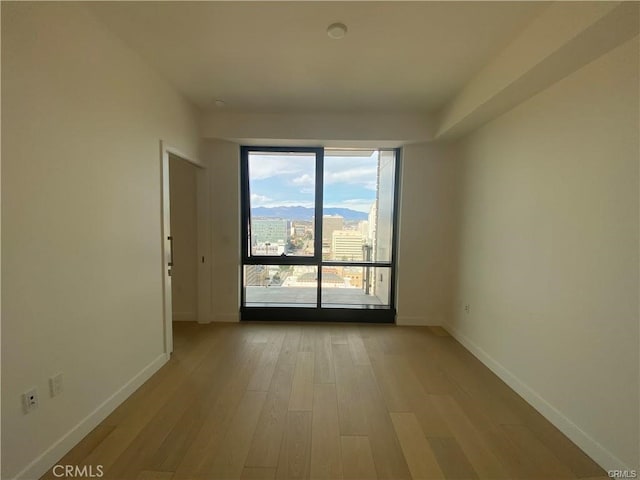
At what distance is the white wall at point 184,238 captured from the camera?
3750 millimetres

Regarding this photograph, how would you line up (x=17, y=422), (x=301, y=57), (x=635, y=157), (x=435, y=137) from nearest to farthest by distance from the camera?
(x=17, y=422)
(x=635, y=157)
(x=301, y=57)
(x=435, y=137)

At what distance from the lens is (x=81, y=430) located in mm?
1757

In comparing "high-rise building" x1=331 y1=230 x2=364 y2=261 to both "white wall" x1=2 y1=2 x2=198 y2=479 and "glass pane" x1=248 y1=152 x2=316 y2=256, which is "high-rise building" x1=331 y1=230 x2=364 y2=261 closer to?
"glass pane" x1=248 y1=152 x2=316 y2=256

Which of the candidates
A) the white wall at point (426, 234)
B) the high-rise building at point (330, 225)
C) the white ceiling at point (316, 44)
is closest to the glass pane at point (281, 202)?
the high-rise building at point (330, 225)

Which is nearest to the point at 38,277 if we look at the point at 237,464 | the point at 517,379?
the point at 237,464

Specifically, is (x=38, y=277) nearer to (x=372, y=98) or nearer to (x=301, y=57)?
(x=301, y=57)

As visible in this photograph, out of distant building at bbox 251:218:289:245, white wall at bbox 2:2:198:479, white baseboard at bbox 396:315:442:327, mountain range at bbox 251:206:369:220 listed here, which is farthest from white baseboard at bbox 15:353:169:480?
white baseboard at bbox 396:315:442:327

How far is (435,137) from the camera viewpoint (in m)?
3.40

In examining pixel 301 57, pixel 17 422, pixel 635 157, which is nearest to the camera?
pixel 17 422

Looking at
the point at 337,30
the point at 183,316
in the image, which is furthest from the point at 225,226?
the point at 337,30

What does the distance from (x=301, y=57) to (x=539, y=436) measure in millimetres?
3211

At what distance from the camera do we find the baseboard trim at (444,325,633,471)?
1.59 m

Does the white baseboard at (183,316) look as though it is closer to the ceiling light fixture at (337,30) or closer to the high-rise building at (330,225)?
the high-rise building at (330,225)

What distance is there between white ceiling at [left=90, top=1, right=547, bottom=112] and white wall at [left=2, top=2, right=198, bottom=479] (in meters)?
0.35
